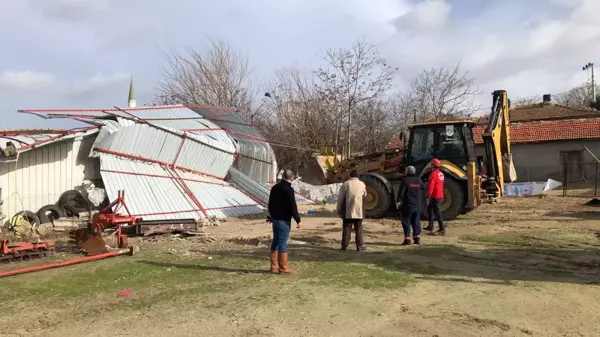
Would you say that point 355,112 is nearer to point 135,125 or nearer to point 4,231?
point 135,125

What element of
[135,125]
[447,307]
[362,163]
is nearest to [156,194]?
[135,125]

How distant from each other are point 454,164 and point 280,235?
7.92 metres

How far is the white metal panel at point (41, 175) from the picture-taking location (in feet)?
43.6

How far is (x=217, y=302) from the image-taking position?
626 centimetres

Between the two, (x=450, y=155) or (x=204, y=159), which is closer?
(x=450, y=155)

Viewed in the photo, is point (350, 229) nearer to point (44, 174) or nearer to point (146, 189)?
point (146, 189)

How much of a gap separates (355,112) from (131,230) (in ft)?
78.9

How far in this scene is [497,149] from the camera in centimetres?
1456

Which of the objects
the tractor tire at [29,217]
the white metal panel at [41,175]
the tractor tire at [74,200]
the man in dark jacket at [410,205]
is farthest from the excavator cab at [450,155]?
the tractor tire at [29,217]

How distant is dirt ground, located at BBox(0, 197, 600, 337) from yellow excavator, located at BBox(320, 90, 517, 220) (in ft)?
8.73

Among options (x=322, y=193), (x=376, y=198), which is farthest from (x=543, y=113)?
(x=376, y=198)

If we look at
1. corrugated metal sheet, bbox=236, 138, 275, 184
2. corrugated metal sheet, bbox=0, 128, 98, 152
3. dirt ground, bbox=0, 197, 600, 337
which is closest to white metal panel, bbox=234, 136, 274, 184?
corrugated metal sheet, bbox=236, 138, 275, 184

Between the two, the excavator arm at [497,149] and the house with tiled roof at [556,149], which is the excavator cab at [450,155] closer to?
the excavator arm at [497,149]

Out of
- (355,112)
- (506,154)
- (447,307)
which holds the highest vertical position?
(355,112)
